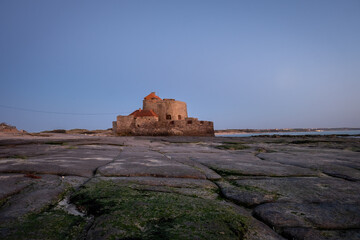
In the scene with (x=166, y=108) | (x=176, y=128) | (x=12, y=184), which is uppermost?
(x=166, y=108)

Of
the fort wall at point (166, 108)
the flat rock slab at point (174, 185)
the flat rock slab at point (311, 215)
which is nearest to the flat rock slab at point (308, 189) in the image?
the flat rock slab at point (311, 215)

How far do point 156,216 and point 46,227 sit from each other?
52 cm

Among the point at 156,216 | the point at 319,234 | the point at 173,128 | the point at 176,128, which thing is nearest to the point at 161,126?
the point at 173,128

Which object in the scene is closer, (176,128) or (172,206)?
(172,206)

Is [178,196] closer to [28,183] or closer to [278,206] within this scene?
[278,206]

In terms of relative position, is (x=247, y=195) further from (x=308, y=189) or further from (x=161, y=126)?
(x=161, y=126)

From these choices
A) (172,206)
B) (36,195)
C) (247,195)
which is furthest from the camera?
(247,195)

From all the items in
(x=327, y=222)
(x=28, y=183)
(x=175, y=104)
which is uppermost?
(x=175, y=104)

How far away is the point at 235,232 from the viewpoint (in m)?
0.99

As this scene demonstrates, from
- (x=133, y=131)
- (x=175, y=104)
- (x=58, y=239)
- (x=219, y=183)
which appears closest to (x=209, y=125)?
(x=133, y=131)

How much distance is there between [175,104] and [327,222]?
2521 cm

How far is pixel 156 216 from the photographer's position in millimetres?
1129

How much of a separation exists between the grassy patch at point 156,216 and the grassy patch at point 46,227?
0.31 feet

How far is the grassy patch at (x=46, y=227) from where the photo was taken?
92cm
